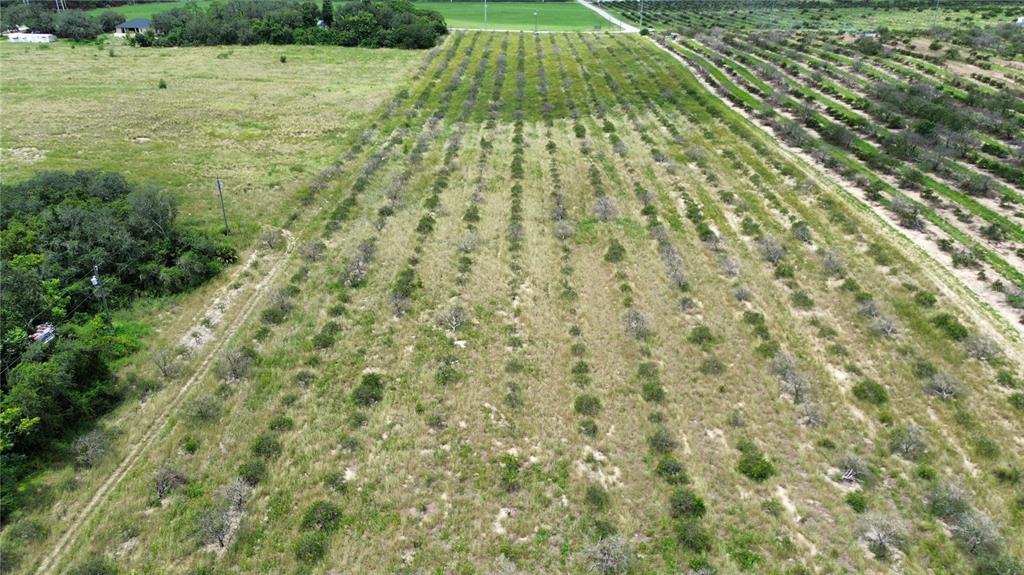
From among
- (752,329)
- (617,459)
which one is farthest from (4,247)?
(752,329)

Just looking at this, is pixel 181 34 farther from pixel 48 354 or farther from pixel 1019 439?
pixel 1019 439

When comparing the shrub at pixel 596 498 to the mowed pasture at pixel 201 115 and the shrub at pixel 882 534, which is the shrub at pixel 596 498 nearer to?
the shrub at pixel 882 534

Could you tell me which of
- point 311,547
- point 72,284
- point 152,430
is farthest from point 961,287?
point 72,284

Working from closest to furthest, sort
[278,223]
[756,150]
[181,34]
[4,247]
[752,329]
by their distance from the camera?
[752,329] → [4,247] → [278,223] → [756,150] → [181,34]

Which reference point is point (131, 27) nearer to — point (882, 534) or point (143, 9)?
point (143, 9)

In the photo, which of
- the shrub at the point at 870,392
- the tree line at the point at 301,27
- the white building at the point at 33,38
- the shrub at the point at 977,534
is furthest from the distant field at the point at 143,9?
the shrub at the point at 977,534

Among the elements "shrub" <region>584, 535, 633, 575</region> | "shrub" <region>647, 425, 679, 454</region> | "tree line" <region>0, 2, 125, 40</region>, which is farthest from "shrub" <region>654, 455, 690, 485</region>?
"tree line" <region>0, 2, 125, 40</region>
